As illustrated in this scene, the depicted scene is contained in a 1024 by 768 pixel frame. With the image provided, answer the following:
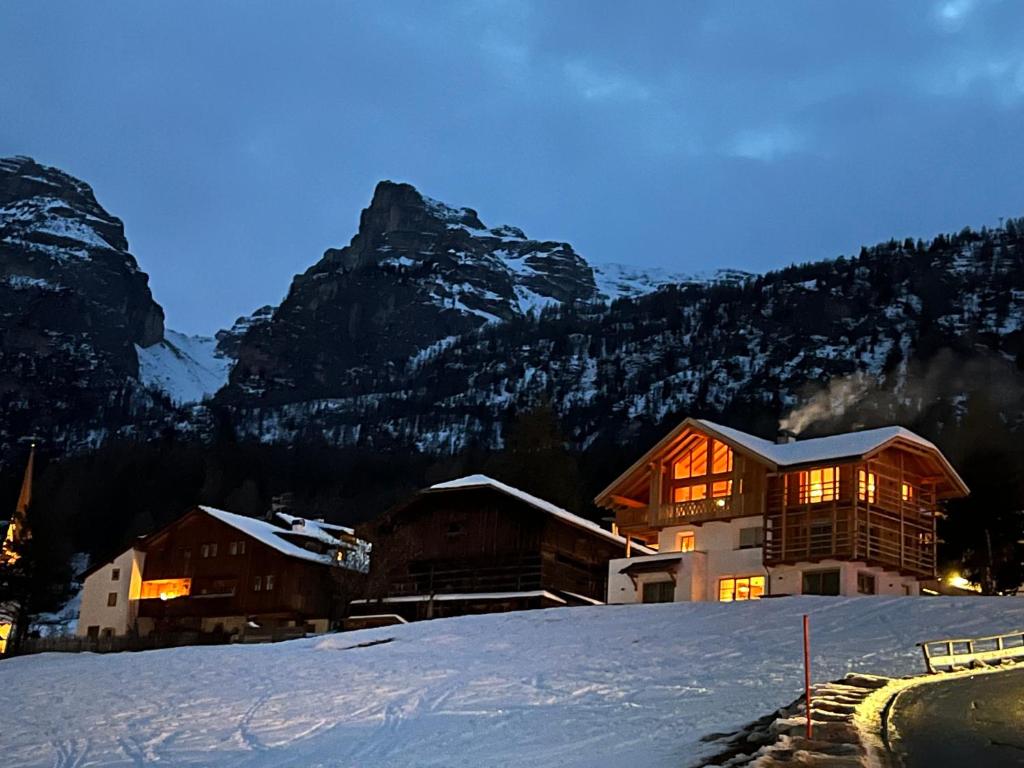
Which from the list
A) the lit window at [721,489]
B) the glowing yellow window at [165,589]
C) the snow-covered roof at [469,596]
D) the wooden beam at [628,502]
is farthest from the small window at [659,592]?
the glowing yellow window at [165,589]

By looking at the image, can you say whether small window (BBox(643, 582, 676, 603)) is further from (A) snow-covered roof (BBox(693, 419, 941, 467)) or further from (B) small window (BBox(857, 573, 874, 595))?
(B) small window (BBox(857, 573, 874, 595))

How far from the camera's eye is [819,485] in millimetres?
50906

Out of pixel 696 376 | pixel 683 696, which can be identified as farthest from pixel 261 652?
pixel 696 376

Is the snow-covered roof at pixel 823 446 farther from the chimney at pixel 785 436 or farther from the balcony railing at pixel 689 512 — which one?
the chimney at pixel 785 436

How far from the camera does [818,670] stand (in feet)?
96.6

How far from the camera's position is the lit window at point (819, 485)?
50438mm

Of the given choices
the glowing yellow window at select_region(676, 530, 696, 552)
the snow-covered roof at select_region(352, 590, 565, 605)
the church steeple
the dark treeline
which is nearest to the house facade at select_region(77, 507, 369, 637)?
the snow-covered roof at select_region(352, 590, 565, 605)

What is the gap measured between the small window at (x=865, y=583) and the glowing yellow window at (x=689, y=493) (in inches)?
274

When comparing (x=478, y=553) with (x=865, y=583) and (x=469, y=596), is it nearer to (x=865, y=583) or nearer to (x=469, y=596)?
(x=469, y=596)

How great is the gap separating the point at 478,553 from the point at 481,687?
30.3 meters

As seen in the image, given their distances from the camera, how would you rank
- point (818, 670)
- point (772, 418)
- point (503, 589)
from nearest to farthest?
point (818, 670) < point (503, 589) < point (772, 418)

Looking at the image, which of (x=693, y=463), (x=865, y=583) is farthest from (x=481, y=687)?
(x=693, y=463)

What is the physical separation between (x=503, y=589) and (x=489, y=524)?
10.8 ft

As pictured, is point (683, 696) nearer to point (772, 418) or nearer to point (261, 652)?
point (261, 652)
